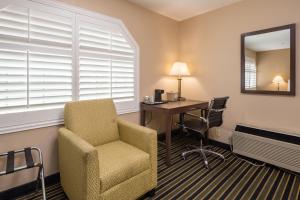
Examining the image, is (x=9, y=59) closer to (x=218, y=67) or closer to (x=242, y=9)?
(x=218, y=67)

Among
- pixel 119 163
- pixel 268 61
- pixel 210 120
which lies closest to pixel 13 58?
pixel 119 163

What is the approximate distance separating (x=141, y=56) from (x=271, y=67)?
190cm

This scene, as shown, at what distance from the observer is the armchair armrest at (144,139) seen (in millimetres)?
1745

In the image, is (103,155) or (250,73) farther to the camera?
(250,73)

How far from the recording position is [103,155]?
1692 mm

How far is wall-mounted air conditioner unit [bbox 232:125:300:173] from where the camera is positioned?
211 cm

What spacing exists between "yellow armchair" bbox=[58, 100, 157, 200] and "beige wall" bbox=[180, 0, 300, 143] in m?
1.72

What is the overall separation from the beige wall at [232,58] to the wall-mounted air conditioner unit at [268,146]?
15 centimetres

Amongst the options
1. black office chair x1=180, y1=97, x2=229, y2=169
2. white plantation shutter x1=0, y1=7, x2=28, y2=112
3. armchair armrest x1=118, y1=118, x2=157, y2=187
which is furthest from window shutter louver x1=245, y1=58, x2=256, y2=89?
white plantation shutter x1=0, y1=7, x2=28, y2=112

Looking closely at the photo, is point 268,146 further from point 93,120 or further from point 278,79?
point 93,120

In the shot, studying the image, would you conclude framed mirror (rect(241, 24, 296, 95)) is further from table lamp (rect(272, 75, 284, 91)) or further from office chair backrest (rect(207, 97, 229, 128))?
office chair backrest (rect(207, 97, 229, 128))

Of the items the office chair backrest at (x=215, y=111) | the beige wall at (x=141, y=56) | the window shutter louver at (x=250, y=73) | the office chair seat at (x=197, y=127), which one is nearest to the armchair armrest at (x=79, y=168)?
the beige wall at (x=141, y=56)

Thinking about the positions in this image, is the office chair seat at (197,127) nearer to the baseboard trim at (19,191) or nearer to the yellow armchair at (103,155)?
the yellow armchair at (103,155)

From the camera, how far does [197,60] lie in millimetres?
3252
